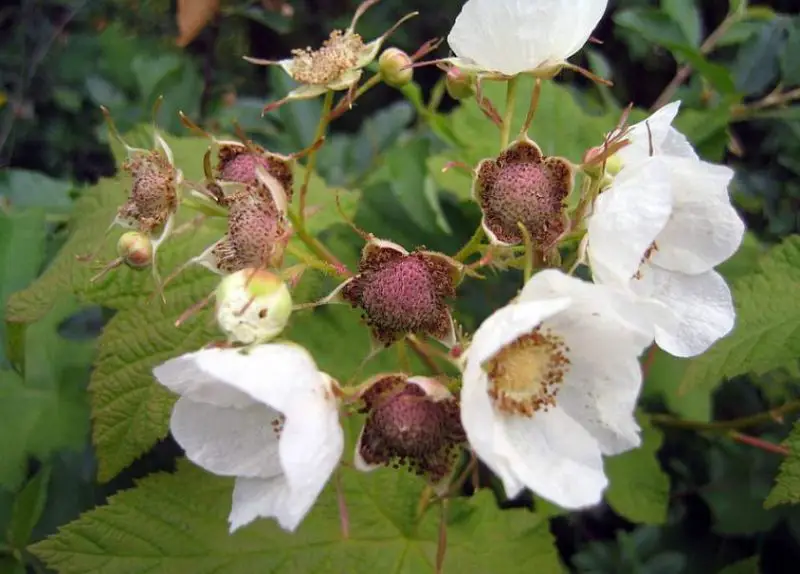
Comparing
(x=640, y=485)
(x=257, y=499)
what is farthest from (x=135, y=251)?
(x=640, y=485)

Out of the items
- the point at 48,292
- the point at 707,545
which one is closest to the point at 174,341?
the point at 48,292

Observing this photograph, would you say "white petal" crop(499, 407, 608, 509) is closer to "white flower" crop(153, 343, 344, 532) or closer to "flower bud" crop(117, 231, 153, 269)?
"white flower" crop(153, 343, 344, 532)

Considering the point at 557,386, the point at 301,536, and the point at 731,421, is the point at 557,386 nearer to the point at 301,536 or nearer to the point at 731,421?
the point at 301,536

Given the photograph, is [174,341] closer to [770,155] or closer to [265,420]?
[265,420]

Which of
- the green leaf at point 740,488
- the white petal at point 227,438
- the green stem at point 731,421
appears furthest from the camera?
the green leaf at point 740,488

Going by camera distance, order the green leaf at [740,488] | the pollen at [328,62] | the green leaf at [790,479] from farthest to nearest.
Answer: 1. the green leaf at [740,488]
2. the pollen at [328,62]
3. the green leaf at [790,479]

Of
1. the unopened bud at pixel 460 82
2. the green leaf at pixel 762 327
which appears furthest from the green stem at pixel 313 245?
the green leaf at pixel 762 327

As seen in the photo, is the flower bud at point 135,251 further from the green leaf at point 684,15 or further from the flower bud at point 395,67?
the green leaf at point 684,15
